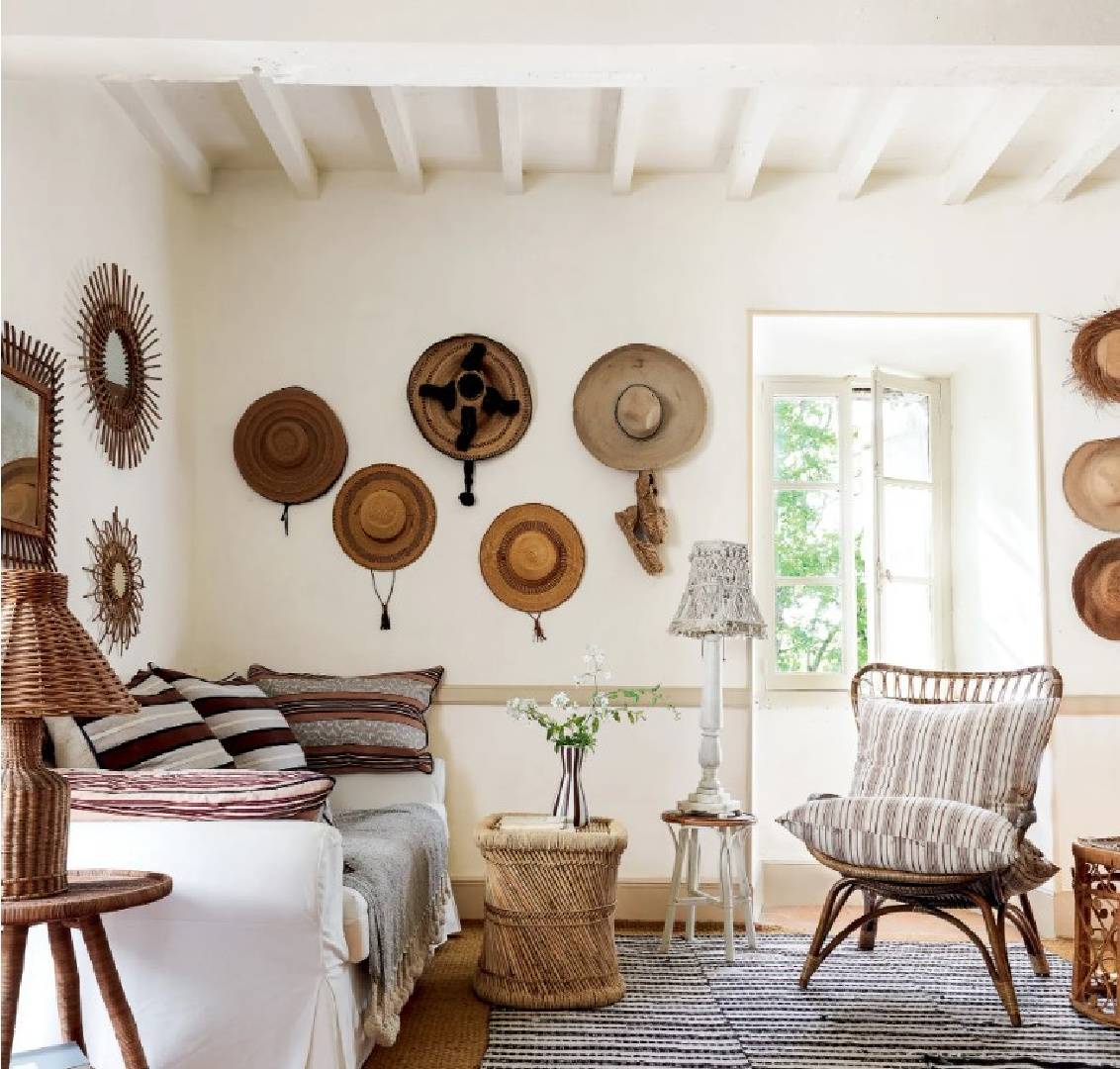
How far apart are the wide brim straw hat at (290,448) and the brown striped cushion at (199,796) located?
2124 millimetres

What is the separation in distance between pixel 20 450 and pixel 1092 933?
305 cm

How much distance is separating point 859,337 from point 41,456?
3.18m

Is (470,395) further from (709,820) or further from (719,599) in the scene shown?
(709,820)

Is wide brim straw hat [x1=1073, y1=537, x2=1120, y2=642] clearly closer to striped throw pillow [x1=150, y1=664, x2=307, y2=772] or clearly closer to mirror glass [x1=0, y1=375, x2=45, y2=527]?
striped throw pillow [x1=150, y1=664, x2=307, y2=772]

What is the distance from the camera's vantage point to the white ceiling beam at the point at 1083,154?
409cm

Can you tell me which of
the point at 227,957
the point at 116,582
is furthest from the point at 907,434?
the point at 227,957

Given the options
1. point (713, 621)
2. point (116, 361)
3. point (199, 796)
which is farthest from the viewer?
point (713, 621)

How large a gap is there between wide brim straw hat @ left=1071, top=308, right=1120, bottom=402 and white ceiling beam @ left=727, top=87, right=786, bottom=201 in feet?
4.44

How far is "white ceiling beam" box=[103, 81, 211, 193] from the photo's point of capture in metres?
3.79

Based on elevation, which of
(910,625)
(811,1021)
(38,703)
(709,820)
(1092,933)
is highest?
A: (910,625)

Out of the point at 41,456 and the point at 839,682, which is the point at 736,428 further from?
the point at 41,456

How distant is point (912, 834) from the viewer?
329 centimetres

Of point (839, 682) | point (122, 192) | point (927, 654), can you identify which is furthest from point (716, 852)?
point (122, 192)

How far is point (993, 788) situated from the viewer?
361 centimetres
